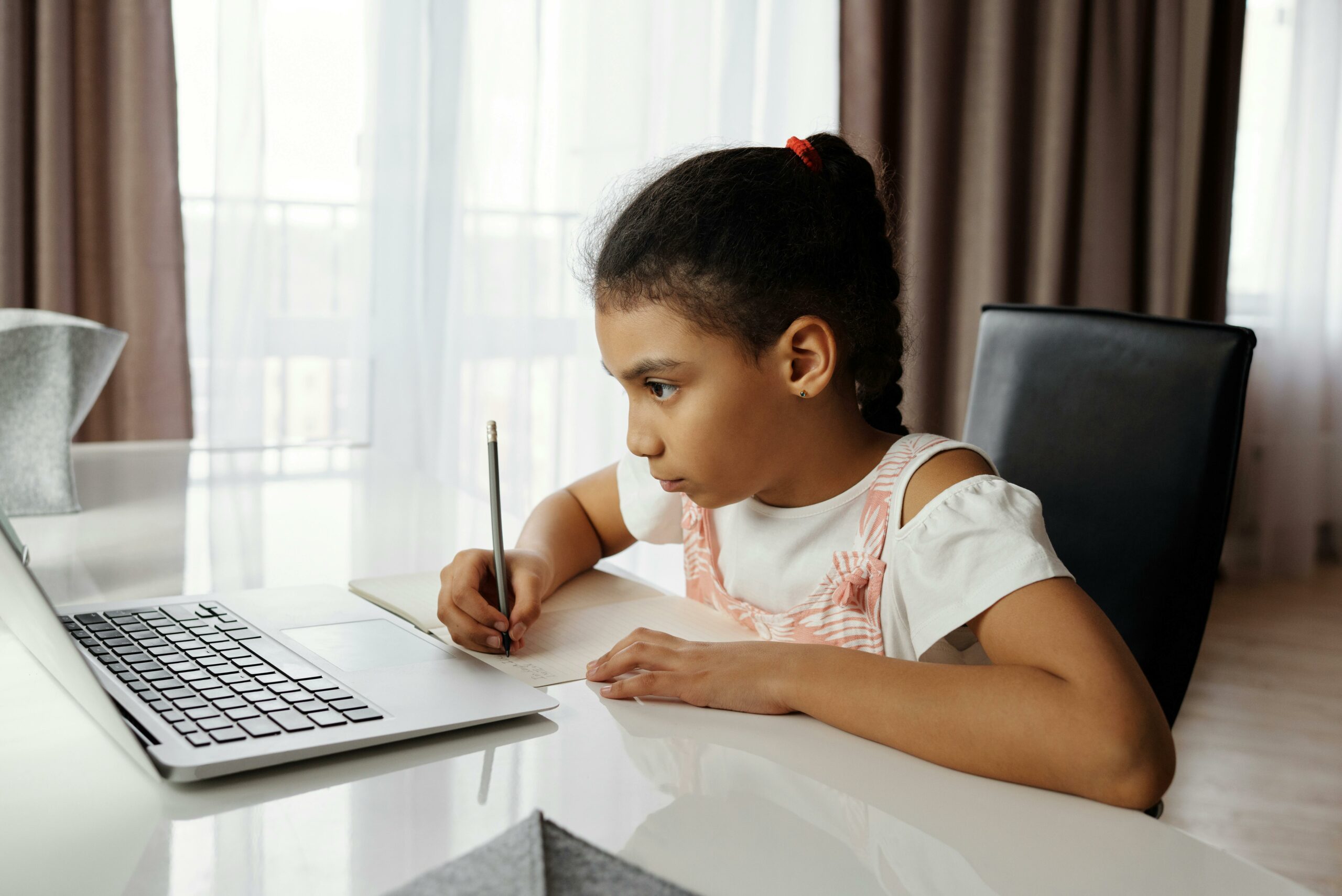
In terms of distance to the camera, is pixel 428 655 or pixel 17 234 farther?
pixel 17 234

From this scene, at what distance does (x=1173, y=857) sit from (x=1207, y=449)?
50 centimetres

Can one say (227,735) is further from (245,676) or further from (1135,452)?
(1135,452)

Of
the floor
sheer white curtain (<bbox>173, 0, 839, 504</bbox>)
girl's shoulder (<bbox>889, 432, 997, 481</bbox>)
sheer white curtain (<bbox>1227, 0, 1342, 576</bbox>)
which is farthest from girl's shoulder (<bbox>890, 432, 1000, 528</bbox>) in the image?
sheer white curtain (<bbox>1227, 0, 1342, 576</bbox>)

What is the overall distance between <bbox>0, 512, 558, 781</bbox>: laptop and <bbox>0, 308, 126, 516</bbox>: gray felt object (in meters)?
0.46

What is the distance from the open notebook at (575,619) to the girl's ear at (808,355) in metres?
0.20

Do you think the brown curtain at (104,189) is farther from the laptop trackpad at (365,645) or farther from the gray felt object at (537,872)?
the gray felt object at (537,872)

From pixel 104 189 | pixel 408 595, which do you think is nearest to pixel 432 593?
pixel 408 595

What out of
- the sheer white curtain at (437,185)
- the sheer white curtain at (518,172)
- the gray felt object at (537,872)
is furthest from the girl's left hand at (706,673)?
the sheer white curtain at (518,172)

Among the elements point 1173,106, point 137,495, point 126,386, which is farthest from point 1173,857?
point 1173,106

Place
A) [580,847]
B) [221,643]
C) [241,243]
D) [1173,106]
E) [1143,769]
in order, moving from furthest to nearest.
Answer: [1173,106] → [241,243] → [221,643] → [1143,769] → [580,847]

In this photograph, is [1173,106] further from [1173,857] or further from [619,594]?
[1173,857]

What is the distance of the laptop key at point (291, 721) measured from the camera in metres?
0.58

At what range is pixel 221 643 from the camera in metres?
0.72

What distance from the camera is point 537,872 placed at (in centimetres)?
42
